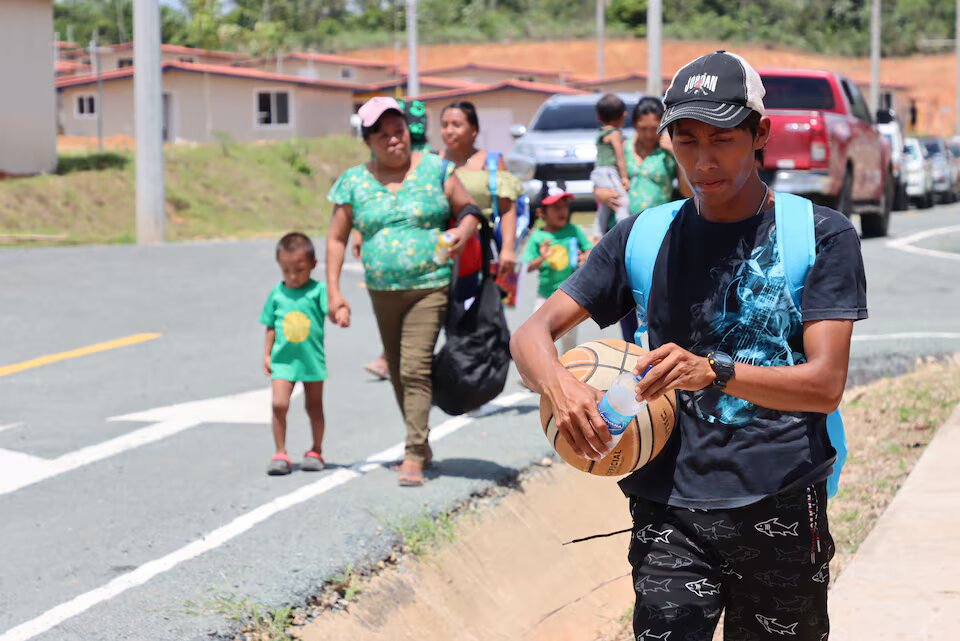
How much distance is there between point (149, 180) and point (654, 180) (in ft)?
53.6

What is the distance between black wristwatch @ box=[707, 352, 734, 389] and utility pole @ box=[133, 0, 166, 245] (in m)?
22.0

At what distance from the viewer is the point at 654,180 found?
950 centimetres

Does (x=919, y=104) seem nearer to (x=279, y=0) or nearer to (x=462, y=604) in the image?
(x=279, y=0)

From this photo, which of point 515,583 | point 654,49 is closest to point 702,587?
point 515,583

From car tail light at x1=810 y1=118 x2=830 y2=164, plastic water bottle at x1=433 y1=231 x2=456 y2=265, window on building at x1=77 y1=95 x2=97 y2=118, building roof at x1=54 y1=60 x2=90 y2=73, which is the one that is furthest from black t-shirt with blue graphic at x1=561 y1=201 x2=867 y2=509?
building roof at x1=54 y1=60 x2=90 y2=73

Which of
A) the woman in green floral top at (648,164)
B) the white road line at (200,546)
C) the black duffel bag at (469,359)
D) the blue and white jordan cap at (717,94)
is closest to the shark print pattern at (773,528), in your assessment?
the blue and white jordan cap at (717,94)

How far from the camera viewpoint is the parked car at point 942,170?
35594mm

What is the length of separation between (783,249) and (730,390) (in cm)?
39

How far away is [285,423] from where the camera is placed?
7.39 m

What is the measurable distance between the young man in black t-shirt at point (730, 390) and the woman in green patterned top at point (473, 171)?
507 cm

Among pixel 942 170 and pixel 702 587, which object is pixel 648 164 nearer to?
pixel 702 587

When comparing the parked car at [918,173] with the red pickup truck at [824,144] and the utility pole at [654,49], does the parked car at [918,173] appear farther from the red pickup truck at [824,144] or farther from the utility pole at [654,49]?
the red pickup truck at [824,144]

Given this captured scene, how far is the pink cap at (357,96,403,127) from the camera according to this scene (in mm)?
6980

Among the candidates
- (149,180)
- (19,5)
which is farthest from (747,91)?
(19,5)
